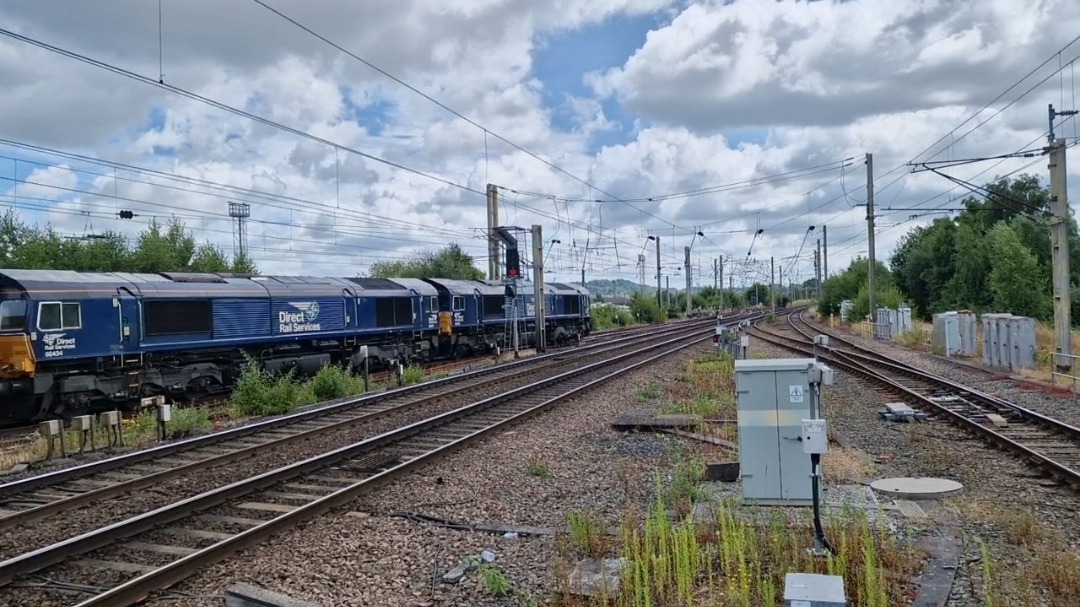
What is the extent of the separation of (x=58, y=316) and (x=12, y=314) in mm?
888

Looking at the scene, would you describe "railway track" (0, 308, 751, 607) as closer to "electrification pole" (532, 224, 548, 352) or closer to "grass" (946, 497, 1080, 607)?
"grass" (946, 497, 1080, 607)

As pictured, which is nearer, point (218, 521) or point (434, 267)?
point (218, 521)

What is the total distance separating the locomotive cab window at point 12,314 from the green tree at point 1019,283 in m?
37.6

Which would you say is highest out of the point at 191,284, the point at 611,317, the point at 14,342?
the point at 191,284

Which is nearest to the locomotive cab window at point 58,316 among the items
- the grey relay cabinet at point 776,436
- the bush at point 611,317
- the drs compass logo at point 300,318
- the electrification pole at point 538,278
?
the drs compass logo at point 300,318

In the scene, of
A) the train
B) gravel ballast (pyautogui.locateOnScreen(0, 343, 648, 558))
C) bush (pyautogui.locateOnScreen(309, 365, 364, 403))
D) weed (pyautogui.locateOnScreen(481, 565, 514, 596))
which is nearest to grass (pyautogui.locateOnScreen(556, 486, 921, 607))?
weed (pyautogui.locateOnScreen(481, 565, 514, 596))

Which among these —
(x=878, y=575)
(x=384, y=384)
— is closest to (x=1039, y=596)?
(x=878, y=575)

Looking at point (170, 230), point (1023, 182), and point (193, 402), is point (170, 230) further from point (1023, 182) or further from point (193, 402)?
point (1023, 182)

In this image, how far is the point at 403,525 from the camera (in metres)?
8.02

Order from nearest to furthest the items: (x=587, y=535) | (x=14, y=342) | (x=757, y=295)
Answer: (x=587, y=535)
(x=14, y=342)
(x=757, y=295)

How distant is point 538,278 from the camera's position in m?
32.9

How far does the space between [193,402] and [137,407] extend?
1.74m

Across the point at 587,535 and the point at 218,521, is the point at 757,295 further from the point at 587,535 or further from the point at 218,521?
the point at 587,535

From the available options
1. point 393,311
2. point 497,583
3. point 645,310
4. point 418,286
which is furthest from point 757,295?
point 497,583
